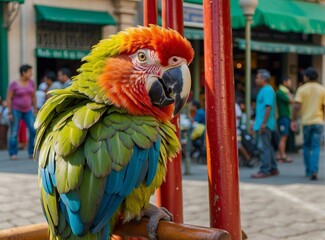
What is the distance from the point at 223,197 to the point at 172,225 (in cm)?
20

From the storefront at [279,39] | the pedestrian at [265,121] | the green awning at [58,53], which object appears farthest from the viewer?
the storefront at [279,39]

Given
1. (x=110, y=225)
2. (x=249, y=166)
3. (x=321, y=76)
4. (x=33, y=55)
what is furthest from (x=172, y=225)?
(x=321, y=76)

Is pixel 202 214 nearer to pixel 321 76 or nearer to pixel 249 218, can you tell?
pixel 249 218

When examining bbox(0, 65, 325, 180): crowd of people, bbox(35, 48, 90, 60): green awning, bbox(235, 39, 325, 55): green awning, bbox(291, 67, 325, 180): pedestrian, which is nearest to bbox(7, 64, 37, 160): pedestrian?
bbox(0, 65, 325, 180): crowd of people

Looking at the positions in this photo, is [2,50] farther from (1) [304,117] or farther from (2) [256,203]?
(2) [256,203]

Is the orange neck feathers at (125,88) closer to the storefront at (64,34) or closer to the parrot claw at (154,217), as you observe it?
the parrot claw at (154,217)

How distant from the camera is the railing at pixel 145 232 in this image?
4.78ft

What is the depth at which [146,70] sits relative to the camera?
1831 mm

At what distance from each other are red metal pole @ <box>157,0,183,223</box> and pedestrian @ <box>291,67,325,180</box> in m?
5.93

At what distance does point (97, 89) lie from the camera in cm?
181

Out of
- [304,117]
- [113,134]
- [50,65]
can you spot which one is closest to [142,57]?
[113,134]

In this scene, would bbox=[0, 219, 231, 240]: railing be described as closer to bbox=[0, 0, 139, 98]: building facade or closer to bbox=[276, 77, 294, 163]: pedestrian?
bbox=[276, 77, 294, 163]: pedestrian

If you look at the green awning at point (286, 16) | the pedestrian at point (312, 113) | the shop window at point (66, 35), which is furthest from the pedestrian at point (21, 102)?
the green awning at point (286, 16)

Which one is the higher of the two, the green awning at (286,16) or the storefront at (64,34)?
the green awning at (286,16)
